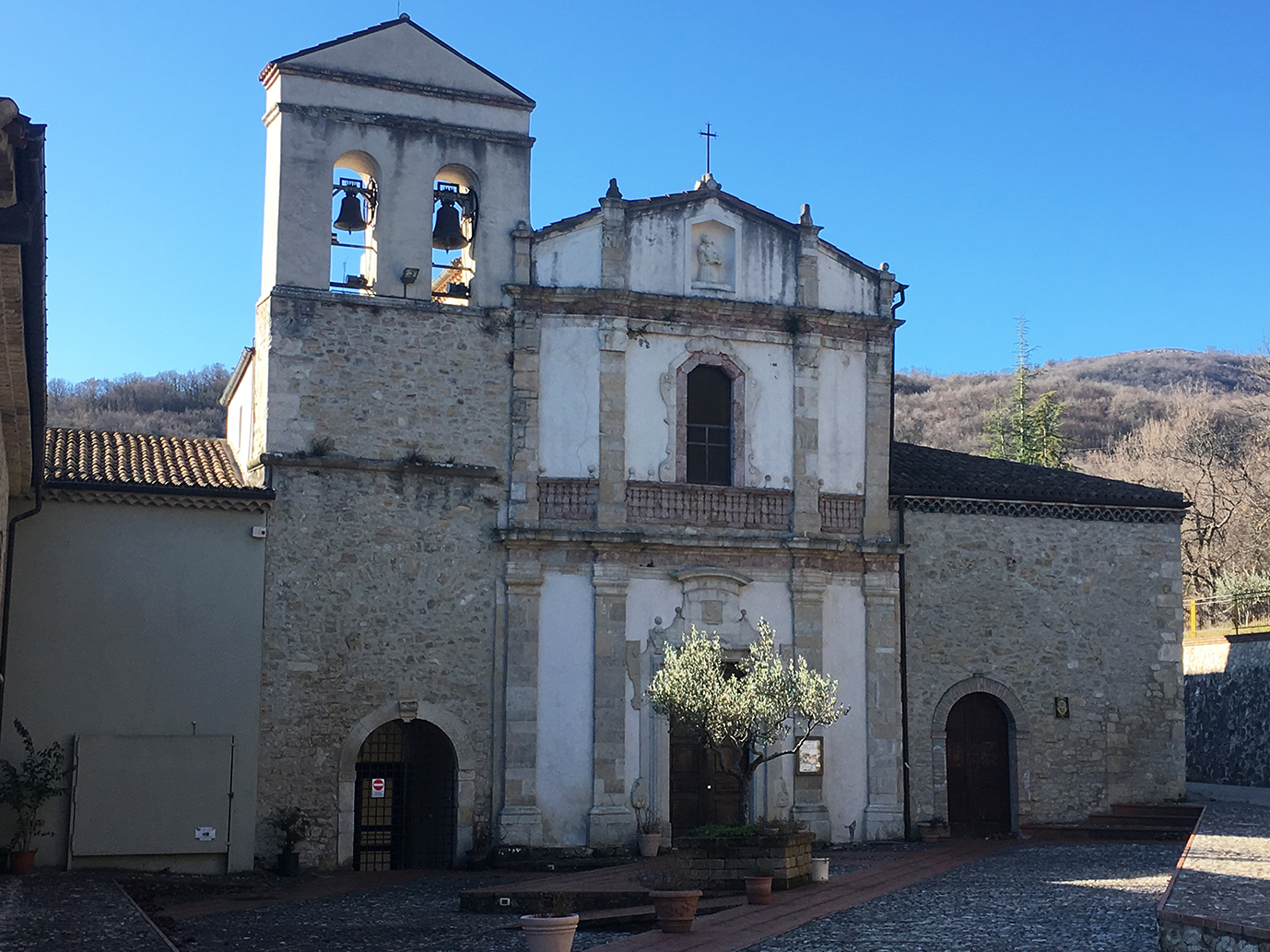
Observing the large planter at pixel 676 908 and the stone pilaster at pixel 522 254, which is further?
the stone pilaster at pixel 522 254

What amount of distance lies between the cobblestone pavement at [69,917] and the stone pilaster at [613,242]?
34.6 ft

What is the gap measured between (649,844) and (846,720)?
369 centimetres

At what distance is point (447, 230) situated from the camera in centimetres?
2056

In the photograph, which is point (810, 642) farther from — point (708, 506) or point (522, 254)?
point (522, 254)

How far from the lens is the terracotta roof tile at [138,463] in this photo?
18.4 meters

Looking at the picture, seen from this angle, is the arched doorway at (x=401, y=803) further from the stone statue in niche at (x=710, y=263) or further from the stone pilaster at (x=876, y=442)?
the stone statue in niche at (x=710, y=263)

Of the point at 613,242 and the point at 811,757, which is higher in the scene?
the point at 613,242

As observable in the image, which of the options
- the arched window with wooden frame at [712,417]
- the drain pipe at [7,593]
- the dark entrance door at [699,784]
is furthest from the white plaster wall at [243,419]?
the dark entrance door at [699,784]

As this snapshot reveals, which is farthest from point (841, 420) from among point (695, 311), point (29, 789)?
point (29, 789)

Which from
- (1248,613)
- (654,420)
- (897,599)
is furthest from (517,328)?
(1248,613)

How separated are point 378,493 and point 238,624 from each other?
8.58 ft

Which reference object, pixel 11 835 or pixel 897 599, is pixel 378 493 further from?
pixel 897 599

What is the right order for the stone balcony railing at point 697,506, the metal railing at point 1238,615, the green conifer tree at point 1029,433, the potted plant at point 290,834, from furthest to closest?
the green conifer tree at point 1029,433, the metal railing at point 1238,615, the stone balcony railing at point 697,506, the potted plant at point 290,834

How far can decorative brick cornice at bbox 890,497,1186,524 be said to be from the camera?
72.8 ft
